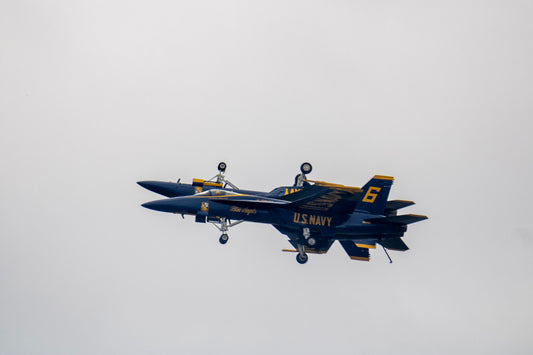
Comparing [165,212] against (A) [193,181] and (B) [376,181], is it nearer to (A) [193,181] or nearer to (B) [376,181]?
(A) [193,181]

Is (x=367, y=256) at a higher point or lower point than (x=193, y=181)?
lower

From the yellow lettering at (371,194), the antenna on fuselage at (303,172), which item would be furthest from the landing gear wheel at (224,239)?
the yellow lettering at (371,194)

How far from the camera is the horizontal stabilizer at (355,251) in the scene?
65.1m

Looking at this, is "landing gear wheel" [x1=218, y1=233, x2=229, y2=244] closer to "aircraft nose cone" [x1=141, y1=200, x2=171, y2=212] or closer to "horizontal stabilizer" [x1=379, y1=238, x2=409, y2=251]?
"aircraft nose cone" [x1=141, y1=200, x2=171, y2=212]

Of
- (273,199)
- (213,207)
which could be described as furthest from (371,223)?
(213,207)

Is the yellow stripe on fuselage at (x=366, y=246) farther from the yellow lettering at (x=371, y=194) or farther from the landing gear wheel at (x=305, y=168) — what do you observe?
the landing gear wheel at (x=305, y=168)

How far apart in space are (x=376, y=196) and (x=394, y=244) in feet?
11.6

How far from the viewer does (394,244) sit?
206 ft

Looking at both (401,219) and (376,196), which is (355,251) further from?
(401,219)

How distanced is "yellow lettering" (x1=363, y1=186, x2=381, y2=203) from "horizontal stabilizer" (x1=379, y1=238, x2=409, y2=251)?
115 inches

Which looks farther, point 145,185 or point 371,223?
point 145,185

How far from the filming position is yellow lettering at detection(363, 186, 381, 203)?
62406 mm

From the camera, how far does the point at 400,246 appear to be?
62.8m

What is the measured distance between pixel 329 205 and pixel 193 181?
11.3 meters
